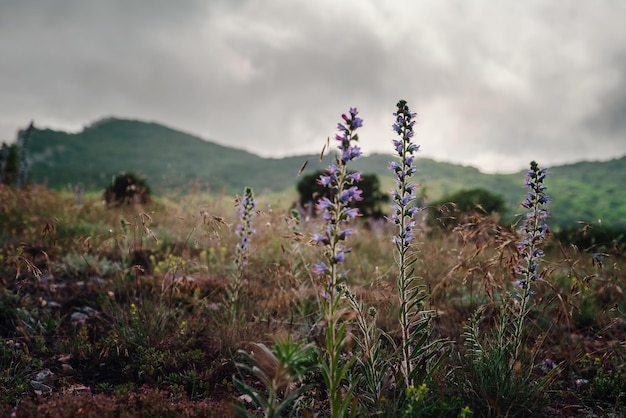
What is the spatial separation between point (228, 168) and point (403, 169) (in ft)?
405

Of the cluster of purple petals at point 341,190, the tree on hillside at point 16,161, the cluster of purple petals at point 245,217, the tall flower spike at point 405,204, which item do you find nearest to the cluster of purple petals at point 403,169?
the tall flower spike at point 405,204

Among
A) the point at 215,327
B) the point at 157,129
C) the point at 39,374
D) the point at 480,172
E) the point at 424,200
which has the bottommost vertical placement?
the point at 39,374

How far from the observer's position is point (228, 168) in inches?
4870

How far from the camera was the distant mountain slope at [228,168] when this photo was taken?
71688 millimetres

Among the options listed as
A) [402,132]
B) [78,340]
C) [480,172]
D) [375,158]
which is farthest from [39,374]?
[375,158]

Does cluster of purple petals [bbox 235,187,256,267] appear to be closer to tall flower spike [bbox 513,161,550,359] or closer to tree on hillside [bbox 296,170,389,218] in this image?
tall flower spike [bbox 513,161,550,359]

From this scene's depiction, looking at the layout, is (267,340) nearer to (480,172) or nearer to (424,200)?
(424,200)

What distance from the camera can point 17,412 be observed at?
2.87 metres

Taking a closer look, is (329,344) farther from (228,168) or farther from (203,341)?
(228,168)

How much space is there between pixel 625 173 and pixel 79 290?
375 feet

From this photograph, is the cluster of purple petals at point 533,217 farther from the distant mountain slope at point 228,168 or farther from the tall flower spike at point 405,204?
the distant mountain slope at point 228,168

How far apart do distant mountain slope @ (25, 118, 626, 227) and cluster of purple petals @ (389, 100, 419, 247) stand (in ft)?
190

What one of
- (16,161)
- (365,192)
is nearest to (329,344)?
(365,192)

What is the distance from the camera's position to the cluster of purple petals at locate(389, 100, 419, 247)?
3279mm
